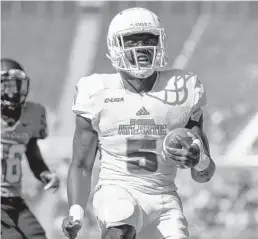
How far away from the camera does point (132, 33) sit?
10.4ft

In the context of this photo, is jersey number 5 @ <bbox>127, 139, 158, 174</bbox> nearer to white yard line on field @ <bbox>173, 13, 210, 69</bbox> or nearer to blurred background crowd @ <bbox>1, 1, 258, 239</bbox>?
blurred background crowd @ <bbox>1, 1, 258, 239</bbox>

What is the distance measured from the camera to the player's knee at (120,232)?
2851 mm

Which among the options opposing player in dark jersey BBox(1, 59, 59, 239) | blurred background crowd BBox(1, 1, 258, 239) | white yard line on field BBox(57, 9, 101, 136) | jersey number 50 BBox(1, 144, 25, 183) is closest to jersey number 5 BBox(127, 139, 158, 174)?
opposing player in dark jersey BBox(1, 59, 59, 239)

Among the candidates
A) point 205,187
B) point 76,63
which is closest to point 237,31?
point 76,63

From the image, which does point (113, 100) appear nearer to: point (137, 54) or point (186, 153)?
point (137, 54)

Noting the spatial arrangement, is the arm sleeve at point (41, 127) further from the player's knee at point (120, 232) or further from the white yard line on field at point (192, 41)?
the white yard line on field at point (192, 41)

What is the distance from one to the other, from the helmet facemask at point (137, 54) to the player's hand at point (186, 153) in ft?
1.04

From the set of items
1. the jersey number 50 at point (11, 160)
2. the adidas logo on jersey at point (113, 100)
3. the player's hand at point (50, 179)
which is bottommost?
the player's hand at point (50, 179)

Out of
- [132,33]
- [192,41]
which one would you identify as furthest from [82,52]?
[132,33]

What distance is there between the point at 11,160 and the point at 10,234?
0.49m

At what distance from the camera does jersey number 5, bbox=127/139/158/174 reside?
3.09m

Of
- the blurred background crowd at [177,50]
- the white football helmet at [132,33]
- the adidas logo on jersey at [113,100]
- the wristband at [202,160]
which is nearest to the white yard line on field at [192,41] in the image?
the blurred background crowd at [177,50]

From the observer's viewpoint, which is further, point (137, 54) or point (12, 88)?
point (12, 88)

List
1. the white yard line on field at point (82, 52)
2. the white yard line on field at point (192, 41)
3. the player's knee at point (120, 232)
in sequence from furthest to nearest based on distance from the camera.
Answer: the white yard line on field at point (192, 41)
the white yard line on field at point (82, 52)
the player's knee at point (120, 232)
